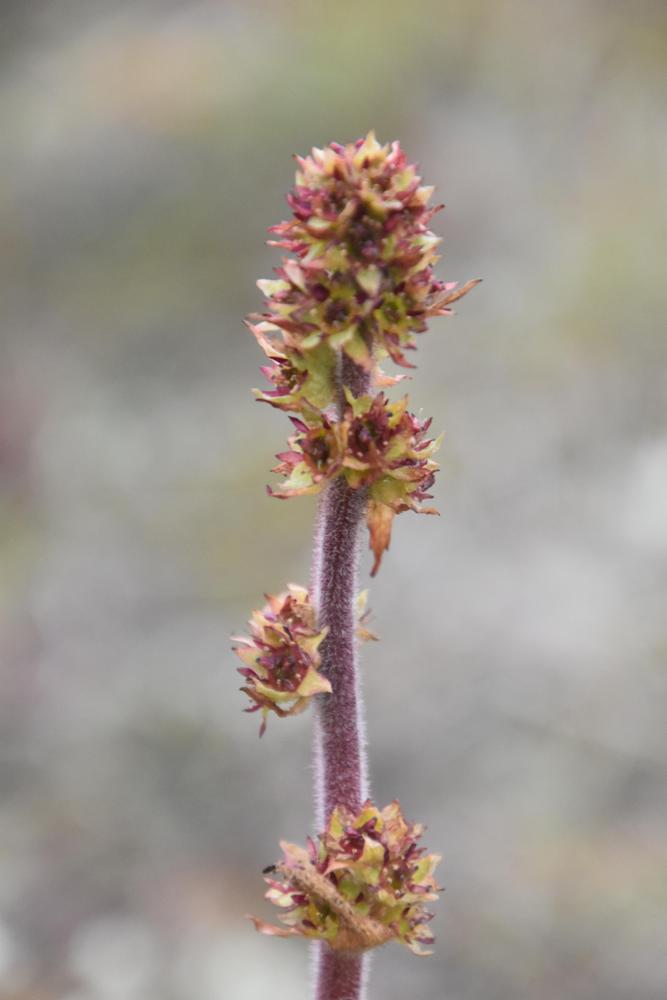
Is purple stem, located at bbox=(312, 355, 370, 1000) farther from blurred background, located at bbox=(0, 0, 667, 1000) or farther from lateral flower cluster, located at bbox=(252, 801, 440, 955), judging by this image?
blurred background, located at bbox=(0, 0, 667, 1000)

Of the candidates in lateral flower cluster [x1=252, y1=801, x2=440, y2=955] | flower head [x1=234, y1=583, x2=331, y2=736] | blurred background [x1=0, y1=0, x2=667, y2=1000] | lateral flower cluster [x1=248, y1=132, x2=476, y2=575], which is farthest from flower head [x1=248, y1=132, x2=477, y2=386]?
blurred background [x1=0, y1=0, x2=667, y2=1000]

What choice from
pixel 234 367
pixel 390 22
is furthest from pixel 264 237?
pixel 390 22

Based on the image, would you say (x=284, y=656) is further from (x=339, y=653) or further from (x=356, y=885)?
(x=356, y=885)

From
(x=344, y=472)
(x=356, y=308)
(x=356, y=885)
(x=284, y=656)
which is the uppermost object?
(x=356, y=308)

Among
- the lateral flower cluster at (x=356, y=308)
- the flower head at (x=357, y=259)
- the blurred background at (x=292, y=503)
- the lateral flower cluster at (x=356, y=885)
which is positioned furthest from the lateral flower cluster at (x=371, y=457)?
the blurred background at (x=292, y=503)

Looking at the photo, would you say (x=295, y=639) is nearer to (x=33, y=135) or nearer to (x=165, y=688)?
(x=165, y=688)

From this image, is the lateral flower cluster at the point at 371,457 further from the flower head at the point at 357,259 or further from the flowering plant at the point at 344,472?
the flower head at the point at 357,259

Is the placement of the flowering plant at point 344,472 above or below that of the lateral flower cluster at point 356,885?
above

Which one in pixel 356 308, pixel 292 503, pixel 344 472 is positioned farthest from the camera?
pixel 292 503

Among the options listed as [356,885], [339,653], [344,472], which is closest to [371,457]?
[344,472]
